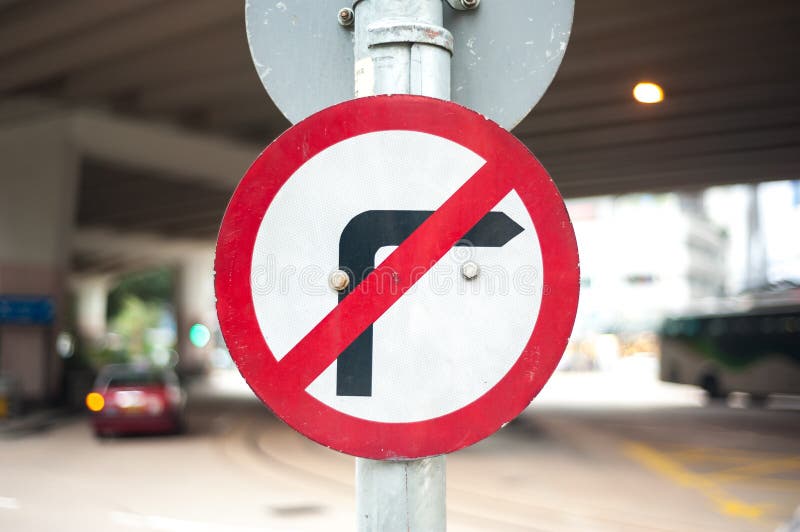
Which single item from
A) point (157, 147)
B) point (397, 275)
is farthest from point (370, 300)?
point (157, 147)

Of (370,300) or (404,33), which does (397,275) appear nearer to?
(370,300)

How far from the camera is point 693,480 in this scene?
1216 centimetres

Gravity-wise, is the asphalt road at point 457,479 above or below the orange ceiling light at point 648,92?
below

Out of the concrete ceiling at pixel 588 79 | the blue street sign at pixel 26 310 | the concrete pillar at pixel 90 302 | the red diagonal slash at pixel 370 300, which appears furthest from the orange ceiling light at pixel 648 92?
the concrete pillar at pixel 90 302

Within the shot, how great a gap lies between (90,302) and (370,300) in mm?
59139

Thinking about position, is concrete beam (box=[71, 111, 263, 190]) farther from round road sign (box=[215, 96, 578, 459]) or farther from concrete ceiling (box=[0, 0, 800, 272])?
round road sign (box=[215, 96, 578, 459])

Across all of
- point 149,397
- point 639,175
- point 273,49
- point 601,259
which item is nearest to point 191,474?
point 149,397

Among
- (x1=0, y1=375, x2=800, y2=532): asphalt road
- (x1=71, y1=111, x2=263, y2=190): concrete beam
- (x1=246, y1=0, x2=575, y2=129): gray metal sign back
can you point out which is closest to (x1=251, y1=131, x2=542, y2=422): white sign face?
(x1=246, y1=0, x2=575, y2=129): gray metal sign back

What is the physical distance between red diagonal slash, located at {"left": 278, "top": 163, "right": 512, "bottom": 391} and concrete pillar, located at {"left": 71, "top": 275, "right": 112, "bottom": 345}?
57.2m

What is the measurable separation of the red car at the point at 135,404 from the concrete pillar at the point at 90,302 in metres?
40.6

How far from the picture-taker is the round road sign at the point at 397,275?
1.74m

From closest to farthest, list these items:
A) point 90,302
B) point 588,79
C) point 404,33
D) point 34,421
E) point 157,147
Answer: point 404,33
point 588,79
point 34,421
point 157,147
point 90,302

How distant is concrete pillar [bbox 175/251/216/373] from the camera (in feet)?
157

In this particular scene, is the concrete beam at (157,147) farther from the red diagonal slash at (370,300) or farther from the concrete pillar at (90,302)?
the concrete pillar at (90,302)
